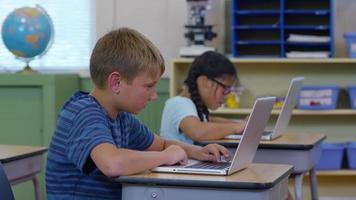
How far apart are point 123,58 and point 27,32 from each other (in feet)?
8.01

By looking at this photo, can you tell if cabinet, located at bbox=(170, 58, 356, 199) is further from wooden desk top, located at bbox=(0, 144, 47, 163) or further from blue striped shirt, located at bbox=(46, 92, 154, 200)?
blue striped shirt, located at bbox=(46, 92, 154, 200)

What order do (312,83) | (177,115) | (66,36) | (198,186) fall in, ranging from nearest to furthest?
(198,186), (177,115), (312,83), (66,36)

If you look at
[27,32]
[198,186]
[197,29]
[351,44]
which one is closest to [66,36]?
[27,32]

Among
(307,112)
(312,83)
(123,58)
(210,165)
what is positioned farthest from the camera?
(312,83)

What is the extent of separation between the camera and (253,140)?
2.10m

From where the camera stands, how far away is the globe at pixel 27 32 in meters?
4.28

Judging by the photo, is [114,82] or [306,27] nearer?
[114,82]

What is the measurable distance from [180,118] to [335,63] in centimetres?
174

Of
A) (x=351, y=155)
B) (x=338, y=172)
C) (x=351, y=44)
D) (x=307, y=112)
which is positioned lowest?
(x=338, y=172)

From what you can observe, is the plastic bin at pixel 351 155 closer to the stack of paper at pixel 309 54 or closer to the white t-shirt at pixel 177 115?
the stack of paper at pixel 309 54

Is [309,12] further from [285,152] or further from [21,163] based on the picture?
[21,163]

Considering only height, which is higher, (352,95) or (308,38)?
(308,38)

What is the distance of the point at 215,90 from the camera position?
328cm

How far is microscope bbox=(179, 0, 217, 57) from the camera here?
14.0 feet
